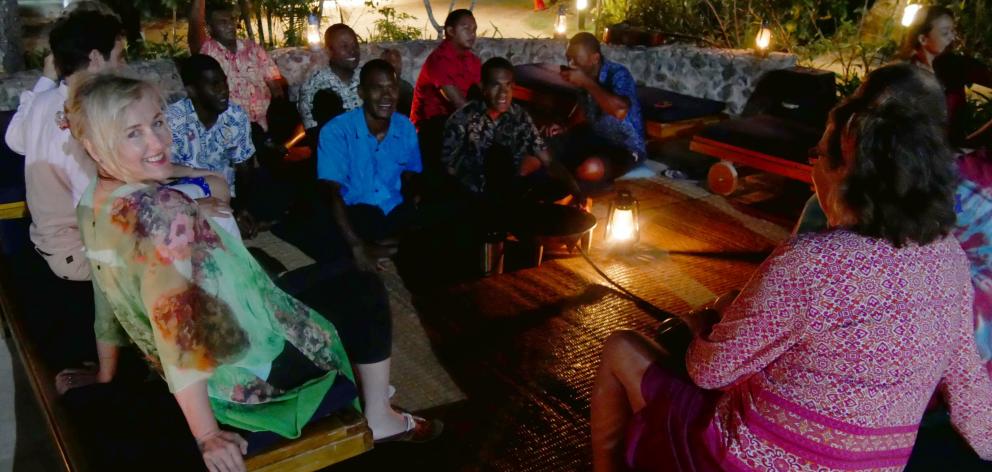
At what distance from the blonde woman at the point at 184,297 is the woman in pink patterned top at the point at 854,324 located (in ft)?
3.74

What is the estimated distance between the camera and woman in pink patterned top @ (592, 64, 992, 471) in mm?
1685

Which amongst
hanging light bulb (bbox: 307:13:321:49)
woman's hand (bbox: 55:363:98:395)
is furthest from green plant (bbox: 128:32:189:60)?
woman's hand (bbox: 55:363:98:395)

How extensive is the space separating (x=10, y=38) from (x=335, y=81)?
10.5 ft

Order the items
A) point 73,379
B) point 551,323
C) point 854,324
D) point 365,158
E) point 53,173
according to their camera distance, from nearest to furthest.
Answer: point 854,324 → point 73,379 → point 53,173 → point 551,323 → point 365,158

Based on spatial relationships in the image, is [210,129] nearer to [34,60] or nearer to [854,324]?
[854,324]

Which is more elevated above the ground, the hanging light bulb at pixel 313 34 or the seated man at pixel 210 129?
the hanging light bulb at pixel 313 34

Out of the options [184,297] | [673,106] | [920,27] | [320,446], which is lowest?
[320,446]

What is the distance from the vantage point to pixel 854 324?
168 centimetres

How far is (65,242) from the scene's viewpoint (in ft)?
10.3

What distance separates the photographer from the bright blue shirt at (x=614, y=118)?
541cm

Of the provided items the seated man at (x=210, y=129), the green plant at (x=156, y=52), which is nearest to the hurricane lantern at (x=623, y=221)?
the seated man at (x=210, y=129)

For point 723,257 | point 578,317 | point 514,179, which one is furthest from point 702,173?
point 578,317

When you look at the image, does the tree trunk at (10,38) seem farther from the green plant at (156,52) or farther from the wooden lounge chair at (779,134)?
the wooden lounge chair at (779,134)

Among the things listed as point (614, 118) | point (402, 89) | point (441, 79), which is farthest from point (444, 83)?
point (402, 89)
